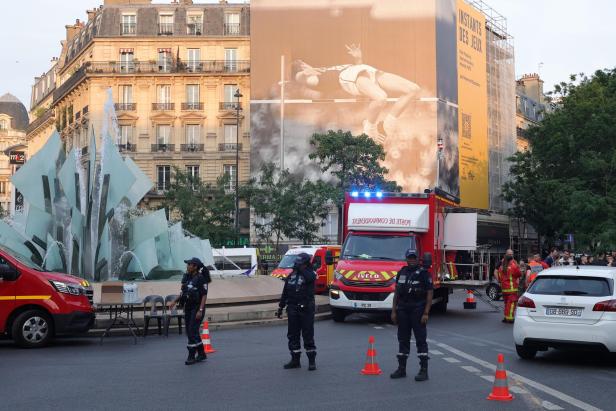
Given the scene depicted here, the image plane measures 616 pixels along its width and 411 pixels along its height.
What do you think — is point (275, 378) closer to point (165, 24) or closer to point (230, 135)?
point (230, 135)

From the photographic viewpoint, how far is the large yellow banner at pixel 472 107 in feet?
210

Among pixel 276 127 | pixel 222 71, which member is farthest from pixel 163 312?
pixel 222 71

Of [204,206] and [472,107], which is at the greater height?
[472,107]

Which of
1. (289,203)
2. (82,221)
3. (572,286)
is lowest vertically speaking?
(572,286)

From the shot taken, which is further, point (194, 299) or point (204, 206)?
point (204, 206)

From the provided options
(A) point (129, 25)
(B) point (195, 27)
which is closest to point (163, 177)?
(B) point (195, 27)

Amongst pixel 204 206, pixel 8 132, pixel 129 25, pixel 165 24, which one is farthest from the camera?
pixel 8 132

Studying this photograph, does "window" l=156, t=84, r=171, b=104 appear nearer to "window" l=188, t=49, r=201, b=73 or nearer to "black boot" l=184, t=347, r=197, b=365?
"window" l=188, t=49, r=201, b=73

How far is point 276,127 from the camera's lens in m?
61.8

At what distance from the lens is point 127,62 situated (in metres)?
65.6

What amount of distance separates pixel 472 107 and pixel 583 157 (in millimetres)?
22424

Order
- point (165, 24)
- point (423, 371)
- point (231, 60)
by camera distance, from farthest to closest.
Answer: point (165, 24) < point (231, 60) < point (423, 371)

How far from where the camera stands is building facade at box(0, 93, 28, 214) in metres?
115

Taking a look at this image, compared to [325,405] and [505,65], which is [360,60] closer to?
[505,65]
